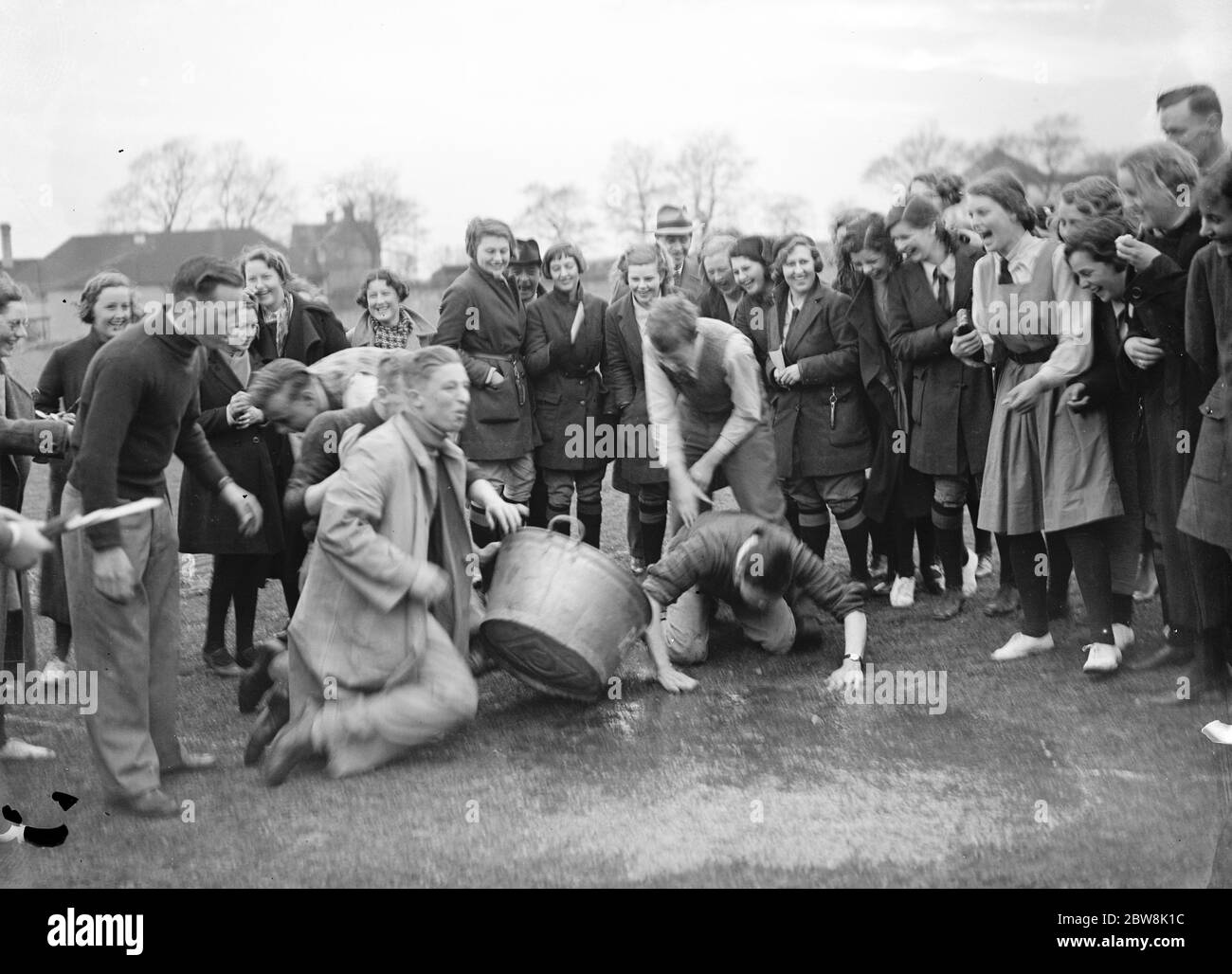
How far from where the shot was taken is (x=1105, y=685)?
5.10m

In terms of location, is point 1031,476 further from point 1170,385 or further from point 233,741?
point 233,741

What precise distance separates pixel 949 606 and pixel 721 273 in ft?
6.57

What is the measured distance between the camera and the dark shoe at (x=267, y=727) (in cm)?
470

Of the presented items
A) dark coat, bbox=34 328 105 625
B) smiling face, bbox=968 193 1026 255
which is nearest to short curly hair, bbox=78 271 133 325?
dark coat, bbox=34 328 105 625

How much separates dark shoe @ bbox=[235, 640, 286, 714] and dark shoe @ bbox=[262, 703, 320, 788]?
384mm

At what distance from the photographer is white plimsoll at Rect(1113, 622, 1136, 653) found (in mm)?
5352

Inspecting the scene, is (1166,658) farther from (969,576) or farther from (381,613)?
(381,613)

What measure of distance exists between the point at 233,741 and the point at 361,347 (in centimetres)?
176

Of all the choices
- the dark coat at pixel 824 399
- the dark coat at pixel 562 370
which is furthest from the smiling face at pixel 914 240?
the dark coat at pixel 562 370

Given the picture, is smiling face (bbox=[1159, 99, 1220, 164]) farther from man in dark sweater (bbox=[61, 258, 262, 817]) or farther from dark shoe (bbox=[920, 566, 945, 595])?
man in dark sweater (bbox=[61, 258, 262, 817])

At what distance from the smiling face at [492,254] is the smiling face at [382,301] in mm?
435

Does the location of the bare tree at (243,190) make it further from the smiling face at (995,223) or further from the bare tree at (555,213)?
the smiling face at (995,223)

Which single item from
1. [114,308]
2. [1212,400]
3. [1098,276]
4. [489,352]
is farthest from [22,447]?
[1212,400]
